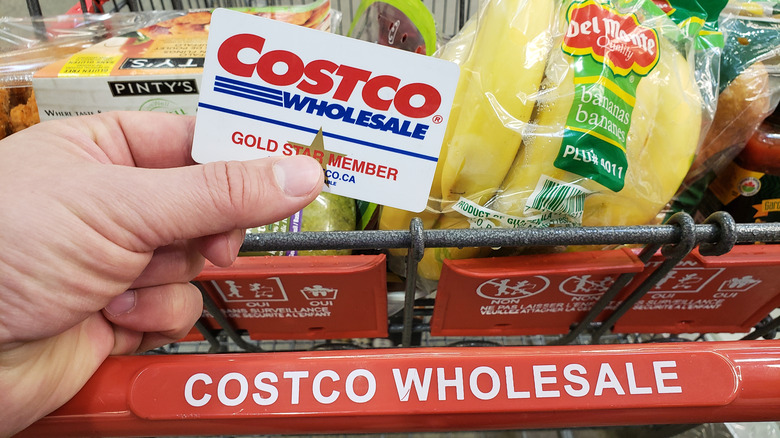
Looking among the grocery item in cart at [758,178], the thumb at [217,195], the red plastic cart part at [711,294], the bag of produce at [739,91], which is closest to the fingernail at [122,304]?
the thumb at [217,195]

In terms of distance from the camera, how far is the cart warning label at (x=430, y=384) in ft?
1.84

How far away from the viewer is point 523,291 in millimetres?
702

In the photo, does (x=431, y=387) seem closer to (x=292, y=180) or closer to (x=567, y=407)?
(x=567, y=407)

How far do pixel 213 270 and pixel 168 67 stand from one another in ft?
1.25

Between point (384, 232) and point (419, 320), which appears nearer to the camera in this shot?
point (384, 232)

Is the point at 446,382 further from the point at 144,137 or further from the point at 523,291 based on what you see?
the point at 144,137

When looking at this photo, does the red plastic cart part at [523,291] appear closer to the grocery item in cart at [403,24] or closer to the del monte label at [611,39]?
the del monte label at [611,39]

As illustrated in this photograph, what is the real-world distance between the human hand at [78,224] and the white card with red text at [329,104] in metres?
0.05

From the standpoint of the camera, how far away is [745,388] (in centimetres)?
56

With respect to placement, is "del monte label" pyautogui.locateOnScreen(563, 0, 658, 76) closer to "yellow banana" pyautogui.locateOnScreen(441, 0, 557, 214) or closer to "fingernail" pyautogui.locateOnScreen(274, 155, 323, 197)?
"yellow banana" pyautogui.locateOnScreen(441, 0, 557, 214)

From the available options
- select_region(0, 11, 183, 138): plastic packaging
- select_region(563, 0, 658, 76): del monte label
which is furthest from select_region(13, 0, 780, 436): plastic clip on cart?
select_region(0, 11, 183, 138): plastic packaging

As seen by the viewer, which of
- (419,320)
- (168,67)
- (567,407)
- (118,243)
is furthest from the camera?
(419,320)

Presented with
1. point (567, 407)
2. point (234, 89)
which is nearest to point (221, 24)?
point (234, 89)

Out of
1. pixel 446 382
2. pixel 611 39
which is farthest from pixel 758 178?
pixel 446 382
